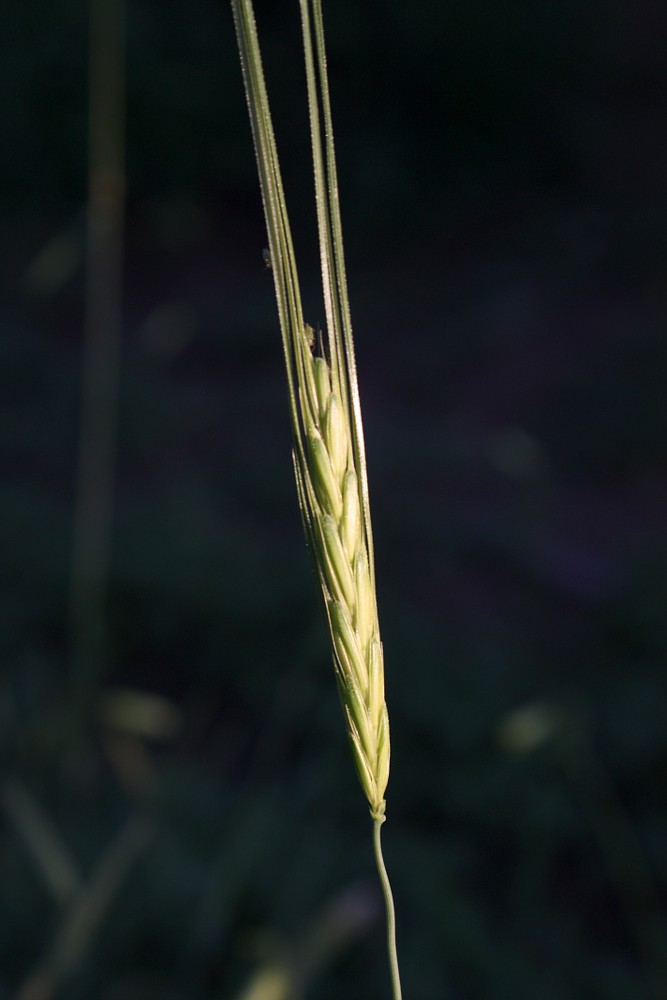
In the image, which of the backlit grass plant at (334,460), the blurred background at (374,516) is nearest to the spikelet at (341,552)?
the backlit grass plant at (334,460)

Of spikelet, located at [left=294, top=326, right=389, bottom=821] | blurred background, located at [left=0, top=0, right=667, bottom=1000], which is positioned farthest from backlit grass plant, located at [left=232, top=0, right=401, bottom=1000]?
blurred background, located at [left=0, top=0, right=667, bottom=1000]

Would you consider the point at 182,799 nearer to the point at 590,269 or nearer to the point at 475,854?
the point at 475,854

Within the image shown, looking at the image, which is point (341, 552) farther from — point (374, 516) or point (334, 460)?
point (374, 516)

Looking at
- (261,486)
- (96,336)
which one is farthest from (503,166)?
(261,486)

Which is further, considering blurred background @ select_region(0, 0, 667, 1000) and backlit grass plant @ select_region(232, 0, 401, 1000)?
blurred background @ select_region(0, 0, 667, 1000)

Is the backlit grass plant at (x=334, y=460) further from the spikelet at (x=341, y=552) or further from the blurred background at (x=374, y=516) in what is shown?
the blurred background at (x=374, y=516)

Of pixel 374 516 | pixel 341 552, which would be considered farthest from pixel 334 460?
pixel 374 516

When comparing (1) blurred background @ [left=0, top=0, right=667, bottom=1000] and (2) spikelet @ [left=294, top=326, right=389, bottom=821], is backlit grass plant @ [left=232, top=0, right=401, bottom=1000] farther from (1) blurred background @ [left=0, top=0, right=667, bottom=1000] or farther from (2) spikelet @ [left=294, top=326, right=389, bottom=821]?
(1) blurred background @ [left=0, top=0, right=667, bottom=1000]
